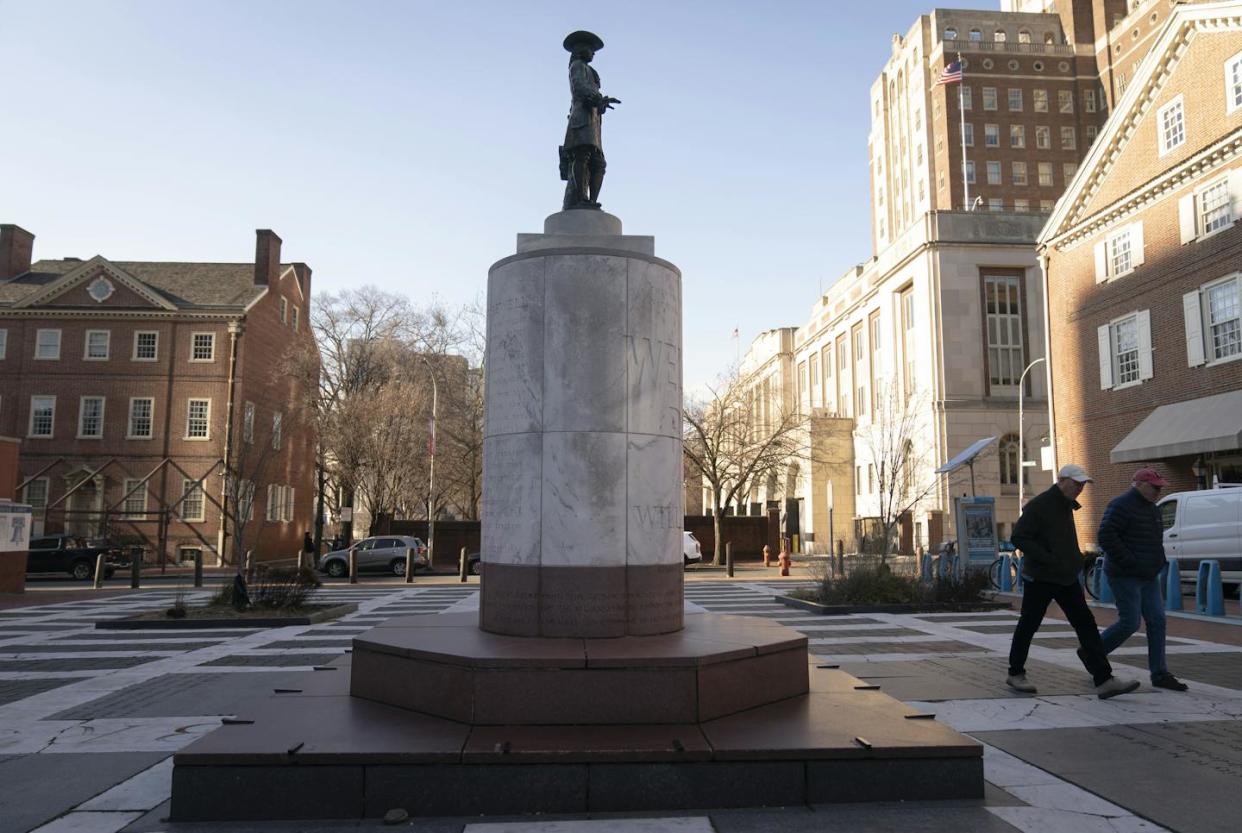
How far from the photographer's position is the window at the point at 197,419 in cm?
4094

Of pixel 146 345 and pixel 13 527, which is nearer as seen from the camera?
pixel 13 527

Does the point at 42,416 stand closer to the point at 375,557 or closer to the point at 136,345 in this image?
the point at 136,345

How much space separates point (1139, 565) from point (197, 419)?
41243 millimetres

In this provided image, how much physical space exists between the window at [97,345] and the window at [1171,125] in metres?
43.5

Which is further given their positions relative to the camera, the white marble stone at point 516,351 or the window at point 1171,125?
the window at point 1171,125

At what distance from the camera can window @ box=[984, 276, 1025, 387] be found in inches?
1747

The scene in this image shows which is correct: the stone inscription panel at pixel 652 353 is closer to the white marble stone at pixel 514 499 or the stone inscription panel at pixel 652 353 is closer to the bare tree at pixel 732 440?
the white marble stone at pixel 514 499

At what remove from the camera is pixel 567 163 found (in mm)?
8719

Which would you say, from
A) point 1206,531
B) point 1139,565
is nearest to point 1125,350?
point 1206,531

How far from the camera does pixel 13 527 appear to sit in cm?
2286

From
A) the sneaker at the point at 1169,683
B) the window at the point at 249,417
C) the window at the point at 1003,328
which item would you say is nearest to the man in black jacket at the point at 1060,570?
the sneaker at the point at 1169,683

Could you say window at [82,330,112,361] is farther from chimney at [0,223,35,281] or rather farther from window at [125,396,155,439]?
chimney at [0,223,35,281]

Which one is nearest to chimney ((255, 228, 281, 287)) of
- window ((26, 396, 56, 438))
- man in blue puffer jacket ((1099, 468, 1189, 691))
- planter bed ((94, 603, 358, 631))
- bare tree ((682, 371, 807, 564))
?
window ((26, 396, 56, 438))

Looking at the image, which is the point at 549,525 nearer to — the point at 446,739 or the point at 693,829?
the point at 446,739
